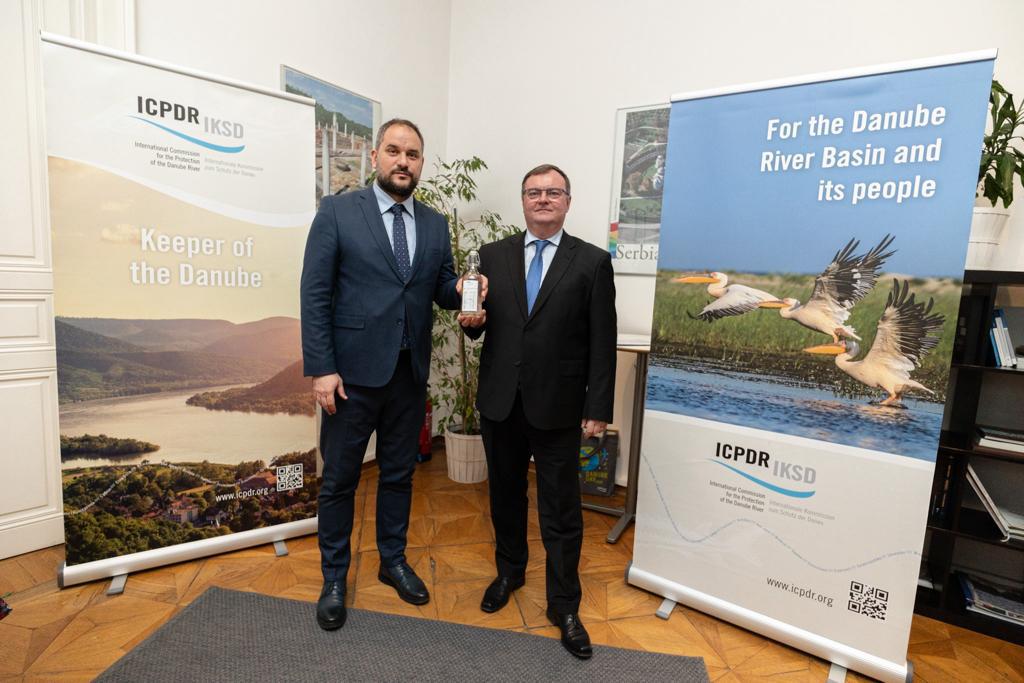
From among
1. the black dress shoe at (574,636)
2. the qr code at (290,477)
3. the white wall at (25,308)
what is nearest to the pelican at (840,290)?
the black dress shoe at (574,636)

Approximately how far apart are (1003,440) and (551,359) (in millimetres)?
1874

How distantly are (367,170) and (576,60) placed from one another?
153 centimetres

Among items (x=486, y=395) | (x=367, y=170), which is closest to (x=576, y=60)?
(x=367, y=170)

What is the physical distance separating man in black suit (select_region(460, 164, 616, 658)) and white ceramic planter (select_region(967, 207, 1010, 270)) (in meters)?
1.59

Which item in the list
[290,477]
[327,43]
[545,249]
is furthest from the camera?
[327,43]

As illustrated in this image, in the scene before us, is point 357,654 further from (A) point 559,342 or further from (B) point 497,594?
(A) point 559,342

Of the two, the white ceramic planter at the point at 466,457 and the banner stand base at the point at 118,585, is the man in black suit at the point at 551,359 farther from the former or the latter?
the banner stand base at the point at 118,585

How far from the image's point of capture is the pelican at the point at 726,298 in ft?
6.72

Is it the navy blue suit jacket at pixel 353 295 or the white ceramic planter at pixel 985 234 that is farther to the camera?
the white ceramic planter at pixel 985 234

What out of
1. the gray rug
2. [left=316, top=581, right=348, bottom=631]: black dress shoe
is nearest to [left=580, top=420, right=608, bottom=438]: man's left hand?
the gray rug

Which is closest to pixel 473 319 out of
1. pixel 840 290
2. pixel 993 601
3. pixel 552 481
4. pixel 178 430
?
pixel 552 481

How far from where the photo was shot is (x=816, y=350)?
195 centimetres

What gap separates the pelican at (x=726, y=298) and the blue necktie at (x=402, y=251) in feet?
3.65

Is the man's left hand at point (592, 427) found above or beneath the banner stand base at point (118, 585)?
above
